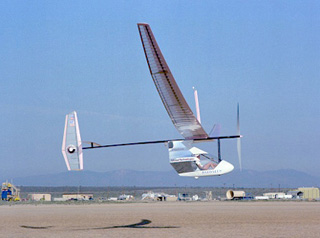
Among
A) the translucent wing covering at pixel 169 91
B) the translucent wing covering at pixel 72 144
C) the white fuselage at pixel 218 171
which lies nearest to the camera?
the translucent wing covering at pixel 169 91

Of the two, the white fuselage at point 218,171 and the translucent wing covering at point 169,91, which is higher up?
the translucent wing covering at point 169,91

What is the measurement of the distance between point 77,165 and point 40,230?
50.6 feet

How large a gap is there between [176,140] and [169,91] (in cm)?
378

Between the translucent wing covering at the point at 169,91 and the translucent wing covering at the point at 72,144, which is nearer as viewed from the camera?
the translucent wing covering at the point at 169,91

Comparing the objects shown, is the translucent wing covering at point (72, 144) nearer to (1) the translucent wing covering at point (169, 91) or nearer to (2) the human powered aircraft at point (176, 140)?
(2) the human powered aircraft at point (176, 140)

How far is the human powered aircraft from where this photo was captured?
27.8 m

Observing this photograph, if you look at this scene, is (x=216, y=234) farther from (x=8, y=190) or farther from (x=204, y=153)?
(x=8, y=190)

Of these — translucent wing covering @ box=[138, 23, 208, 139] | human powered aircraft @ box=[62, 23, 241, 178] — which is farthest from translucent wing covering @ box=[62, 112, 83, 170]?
translucent wing covering @ box=[138, 23, 208, 139]

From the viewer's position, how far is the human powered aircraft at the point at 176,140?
2781cm

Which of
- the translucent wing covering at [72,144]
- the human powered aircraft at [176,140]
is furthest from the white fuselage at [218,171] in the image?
the translucent wing covering at [72,144]

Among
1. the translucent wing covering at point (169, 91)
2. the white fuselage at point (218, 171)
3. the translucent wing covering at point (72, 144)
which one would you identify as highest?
the translucent wing covering at point (169, 91)

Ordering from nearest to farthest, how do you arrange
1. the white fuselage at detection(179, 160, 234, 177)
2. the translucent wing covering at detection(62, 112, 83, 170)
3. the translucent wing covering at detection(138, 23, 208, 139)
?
the translucent wing covering at detection(138, 23, 208, 139)
the white fuselage at detection(179, 160, 234, 177)
the translucent wing covering at detection(62, 112, 83, 170)

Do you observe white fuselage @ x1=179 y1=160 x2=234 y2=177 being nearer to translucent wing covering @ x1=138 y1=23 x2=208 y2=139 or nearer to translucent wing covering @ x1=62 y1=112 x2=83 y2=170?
translucent wing covering @ x1=138 y1=23 x2=208 y2=139

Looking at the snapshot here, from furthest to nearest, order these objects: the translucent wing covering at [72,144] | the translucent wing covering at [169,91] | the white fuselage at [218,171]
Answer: the translucent wing covering at [72,144] < the white fuselage at [218,171] < the translucent wing covering at [169,91]
